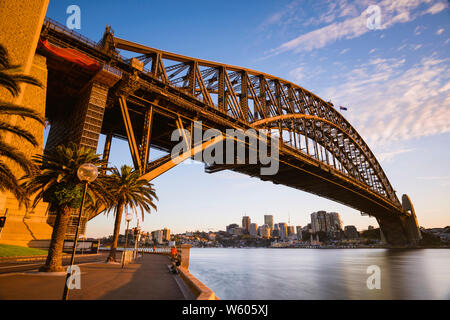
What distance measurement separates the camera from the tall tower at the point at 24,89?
1734 centimetres

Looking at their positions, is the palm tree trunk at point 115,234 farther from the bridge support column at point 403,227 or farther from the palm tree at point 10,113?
the bridge support column at point 403,227

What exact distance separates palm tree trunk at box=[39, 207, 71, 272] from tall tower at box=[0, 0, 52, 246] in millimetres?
7498

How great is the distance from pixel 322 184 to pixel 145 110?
5228 cm

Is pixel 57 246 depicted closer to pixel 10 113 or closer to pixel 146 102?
pixel 10 113

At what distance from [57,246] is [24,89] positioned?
12.9m

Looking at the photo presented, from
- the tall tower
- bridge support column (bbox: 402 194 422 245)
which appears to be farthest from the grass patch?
bridge support column (bbox: 402 194 422 245)

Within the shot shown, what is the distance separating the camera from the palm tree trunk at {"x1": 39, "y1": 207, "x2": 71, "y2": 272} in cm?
1228

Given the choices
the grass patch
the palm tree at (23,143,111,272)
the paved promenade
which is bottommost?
the paved promenade

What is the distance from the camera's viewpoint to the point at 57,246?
1259 cm

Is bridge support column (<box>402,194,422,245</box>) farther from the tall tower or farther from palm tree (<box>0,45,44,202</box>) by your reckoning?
palm tree (<box>0,45,44,202</box>)

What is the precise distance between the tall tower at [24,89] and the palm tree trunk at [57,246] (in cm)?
750

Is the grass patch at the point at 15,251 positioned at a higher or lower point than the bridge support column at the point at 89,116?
lower

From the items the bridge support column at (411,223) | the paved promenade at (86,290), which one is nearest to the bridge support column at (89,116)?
the paved promenade at (86,290)
